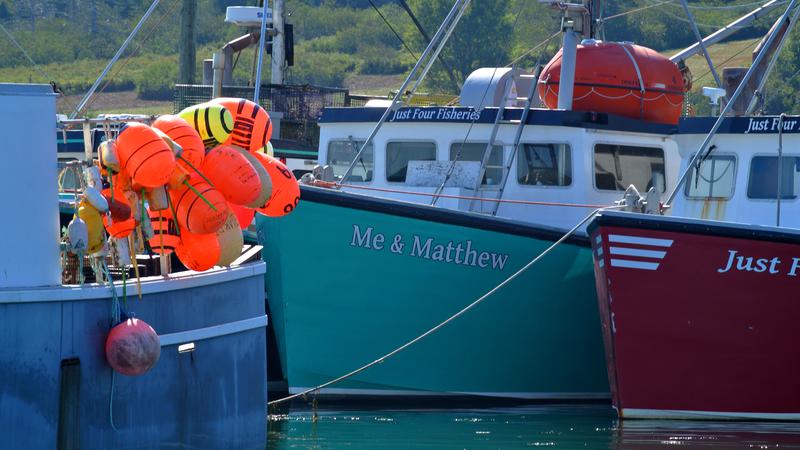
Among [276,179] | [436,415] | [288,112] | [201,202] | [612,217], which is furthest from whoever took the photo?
A: [288,112]

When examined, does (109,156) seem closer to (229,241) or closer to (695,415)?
(229,241)

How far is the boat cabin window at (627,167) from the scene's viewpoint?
14578 mm

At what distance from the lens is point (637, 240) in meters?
12.2

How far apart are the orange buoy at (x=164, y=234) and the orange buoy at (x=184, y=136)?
0.35m

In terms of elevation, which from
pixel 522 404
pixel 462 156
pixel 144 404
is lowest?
pixel 522 404

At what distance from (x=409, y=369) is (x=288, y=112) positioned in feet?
31.1

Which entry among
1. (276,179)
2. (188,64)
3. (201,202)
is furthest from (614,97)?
(188,64)

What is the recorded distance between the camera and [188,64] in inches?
954

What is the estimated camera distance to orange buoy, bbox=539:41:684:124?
14.7m

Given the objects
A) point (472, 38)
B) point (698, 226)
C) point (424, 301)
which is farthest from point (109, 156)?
point (472, 38)

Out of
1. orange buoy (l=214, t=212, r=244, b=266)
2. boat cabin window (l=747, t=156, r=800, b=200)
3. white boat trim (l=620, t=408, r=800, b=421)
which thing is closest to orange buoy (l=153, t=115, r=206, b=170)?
orange buoy (l=214, t=212, r=244, b=266)

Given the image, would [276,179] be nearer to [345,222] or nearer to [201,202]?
[201,202]

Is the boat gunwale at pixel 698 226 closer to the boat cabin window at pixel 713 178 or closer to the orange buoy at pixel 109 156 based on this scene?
the boat cabin window at pixel 713 178

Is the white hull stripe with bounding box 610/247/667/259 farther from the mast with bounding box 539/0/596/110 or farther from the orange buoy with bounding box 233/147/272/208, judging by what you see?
the orange buoy with bounding box 233/147/272/208
